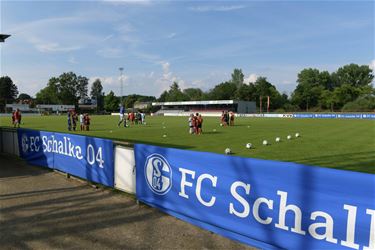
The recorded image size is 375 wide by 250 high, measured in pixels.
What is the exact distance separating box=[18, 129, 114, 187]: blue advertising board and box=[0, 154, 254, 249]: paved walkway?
52cm

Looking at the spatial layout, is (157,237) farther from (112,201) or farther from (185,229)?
(112,201)

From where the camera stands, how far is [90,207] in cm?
714

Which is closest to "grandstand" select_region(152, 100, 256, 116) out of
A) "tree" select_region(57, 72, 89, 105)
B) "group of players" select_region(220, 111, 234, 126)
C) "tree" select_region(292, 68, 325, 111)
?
"tree" select_region(292, 68, 325, 111)

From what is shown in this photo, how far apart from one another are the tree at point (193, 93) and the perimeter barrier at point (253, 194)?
481 ft

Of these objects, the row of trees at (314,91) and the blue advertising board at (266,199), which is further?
the row of trees at (314,91)

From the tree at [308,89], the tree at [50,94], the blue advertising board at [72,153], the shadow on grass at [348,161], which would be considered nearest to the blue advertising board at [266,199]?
the blue advertising board at [72,153]

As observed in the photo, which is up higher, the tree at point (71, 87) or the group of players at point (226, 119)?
the tree at point (71, 87)

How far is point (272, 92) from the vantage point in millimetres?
135750

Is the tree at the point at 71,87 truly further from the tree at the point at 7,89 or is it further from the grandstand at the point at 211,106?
the grandstand at the point at 211,106

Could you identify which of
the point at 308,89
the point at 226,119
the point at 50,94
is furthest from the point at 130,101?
the point at 226,119

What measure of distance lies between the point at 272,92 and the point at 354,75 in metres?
30.4

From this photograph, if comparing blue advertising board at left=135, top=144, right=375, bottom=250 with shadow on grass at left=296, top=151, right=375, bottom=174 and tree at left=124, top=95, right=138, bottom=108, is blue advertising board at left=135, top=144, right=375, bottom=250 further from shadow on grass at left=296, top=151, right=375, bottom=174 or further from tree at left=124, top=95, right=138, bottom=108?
tree at left=124, top=95, right=138, bottom=108

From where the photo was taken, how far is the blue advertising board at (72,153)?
8.57 m

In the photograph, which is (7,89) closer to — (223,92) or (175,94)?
(175,94)
